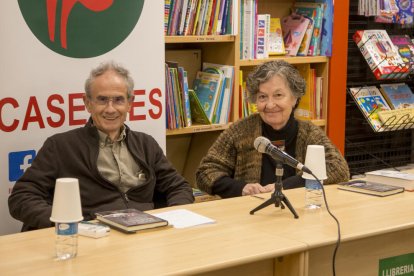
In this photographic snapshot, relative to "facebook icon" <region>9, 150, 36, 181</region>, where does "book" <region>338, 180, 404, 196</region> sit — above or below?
below

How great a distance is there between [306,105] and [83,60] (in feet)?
5.85

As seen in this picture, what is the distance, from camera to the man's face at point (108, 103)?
3.20 meters

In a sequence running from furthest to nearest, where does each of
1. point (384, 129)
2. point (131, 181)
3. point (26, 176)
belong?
point (384, 129) < point (131, 181) < point (26, 176)

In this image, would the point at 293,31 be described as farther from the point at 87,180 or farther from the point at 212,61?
the point at 87,180

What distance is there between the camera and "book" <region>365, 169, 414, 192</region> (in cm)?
318

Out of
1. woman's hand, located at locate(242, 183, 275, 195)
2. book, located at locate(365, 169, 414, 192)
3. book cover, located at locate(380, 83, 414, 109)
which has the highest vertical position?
book cover, located at locate(380, 83, 414, 109)

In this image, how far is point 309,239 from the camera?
7.93 feet

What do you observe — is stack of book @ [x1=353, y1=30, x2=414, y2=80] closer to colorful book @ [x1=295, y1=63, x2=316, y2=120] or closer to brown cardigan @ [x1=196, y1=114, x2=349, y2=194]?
colorful book @ [x1=295, y1=63, x2=316, y2=120]

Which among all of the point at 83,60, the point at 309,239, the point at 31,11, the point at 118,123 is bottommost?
the point at 309,239

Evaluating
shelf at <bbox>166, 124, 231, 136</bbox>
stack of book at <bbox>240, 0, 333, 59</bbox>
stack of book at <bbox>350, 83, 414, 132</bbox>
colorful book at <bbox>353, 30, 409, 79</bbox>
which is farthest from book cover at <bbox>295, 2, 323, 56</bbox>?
shelf at <bbox>166, 124, 231, 136</bbox>

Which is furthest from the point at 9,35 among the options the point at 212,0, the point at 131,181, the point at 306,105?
the point at 306,105

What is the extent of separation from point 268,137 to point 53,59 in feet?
3.43

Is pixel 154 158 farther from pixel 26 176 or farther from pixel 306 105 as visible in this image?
pixel 306 105

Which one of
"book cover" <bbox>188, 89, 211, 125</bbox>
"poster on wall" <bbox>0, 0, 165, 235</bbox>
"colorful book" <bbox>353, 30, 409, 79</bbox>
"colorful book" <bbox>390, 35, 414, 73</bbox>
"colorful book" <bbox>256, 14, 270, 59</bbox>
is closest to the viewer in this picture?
"poster on wall" <bbox>0, 0, 165, 235</bbox>
